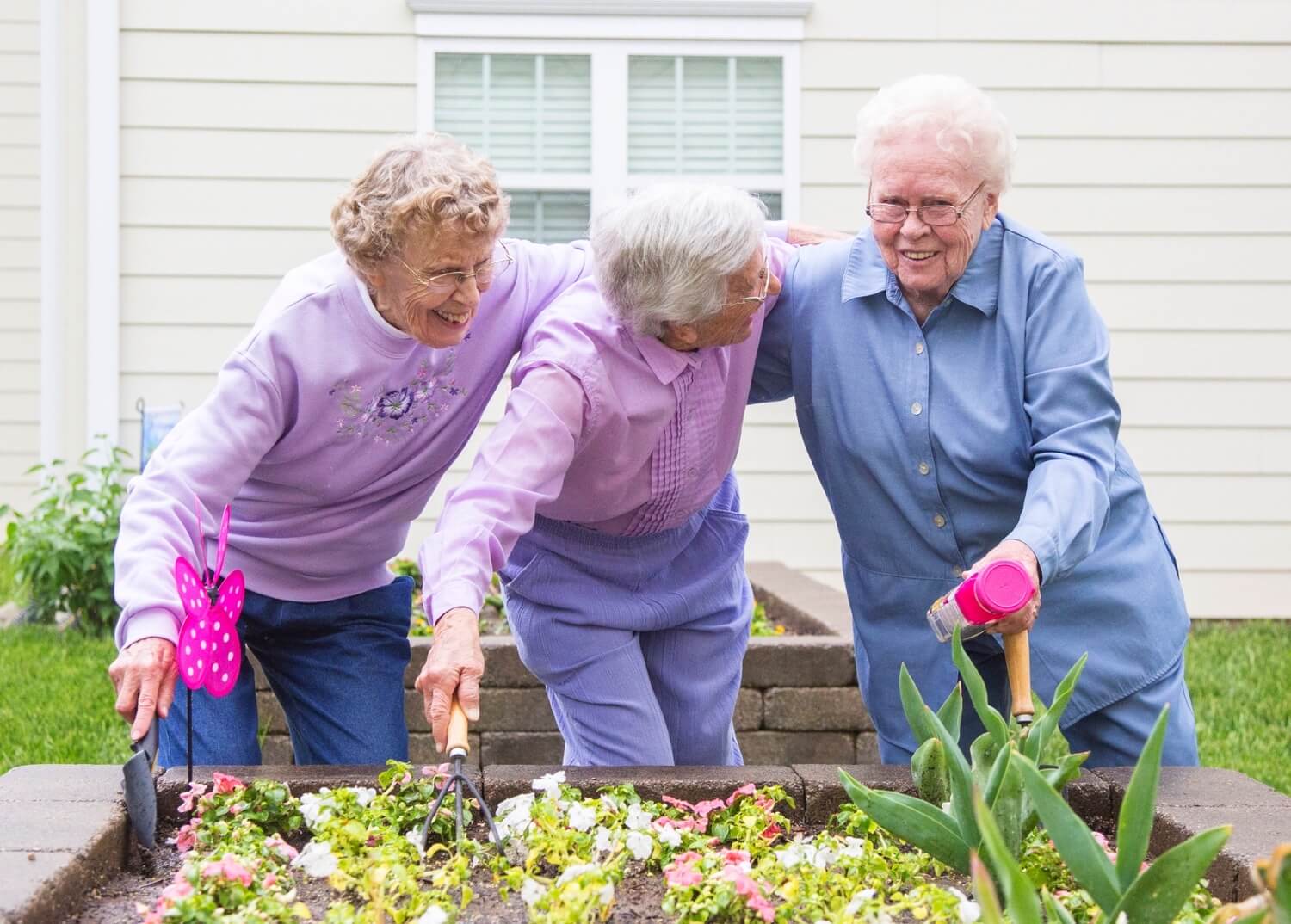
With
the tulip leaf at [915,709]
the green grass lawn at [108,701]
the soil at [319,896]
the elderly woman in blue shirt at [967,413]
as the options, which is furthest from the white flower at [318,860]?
the green grass lawn at [108,701]

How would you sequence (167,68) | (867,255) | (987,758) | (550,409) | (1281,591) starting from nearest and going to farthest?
(987,758) → (550,409) → (867,255) → (167,68) → (1281,591)

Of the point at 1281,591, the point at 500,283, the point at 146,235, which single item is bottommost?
the point at 1281,591

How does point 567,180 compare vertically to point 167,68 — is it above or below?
below

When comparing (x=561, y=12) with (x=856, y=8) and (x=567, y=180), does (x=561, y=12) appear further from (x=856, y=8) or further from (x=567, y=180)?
(x=856, y=8)

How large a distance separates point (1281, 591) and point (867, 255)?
15.3 ft

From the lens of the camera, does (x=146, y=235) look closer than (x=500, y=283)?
No

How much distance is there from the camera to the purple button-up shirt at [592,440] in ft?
7.04

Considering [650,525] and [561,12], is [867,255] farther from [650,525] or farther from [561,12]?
[561,12]

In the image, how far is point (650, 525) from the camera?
102 inches

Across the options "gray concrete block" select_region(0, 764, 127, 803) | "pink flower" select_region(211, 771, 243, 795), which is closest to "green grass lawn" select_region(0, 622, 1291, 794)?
"gray concrete block" select_region(0, 764, 127, 803)

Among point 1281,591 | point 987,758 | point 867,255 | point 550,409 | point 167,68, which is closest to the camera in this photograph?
point 987,758

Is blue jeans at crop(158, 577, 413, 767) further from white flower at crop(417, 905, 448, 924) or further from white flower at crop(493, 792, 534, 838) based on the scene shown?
white flower at crop(417, 905, 448, 924)

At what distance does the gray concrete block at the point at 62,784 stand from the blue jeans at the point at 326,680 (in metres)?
0.41

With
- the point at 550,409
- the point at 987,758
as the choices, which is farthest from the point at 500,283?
the point at 987,758
